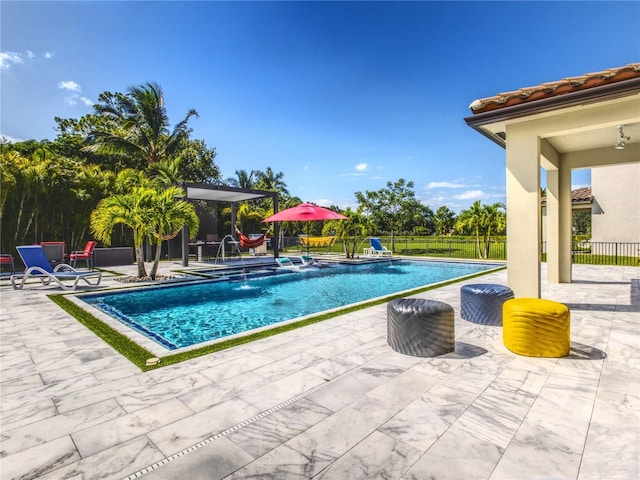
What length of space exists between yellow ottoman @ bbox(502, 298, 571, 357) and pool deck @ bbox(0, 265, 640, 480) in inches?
5.7

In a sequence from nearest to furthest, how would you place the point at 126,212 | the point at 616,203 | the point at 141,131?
the point at 126,212
the point at 616,203
the point at 141,131

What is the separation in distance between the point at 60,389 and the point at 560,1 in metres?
13.8

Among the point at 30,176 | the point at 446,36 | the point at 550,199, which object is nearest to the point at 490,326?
the point at 550,199

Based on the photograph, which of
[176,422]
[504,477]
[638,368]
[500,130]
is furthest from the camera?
[500,130]

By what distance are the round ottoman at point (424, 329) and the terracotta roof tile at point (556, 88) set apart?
157 inches

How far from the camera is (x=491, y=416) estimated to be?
2.84 meters

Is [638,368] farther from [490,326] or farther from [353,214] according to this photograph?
[353,214]

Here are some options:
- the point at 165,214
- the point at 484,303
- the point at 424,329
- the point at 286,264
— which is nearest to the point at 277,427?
the point at 424,329

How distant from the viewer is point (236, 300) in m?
8.89

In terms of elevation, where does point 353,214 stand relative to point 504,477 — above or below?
above

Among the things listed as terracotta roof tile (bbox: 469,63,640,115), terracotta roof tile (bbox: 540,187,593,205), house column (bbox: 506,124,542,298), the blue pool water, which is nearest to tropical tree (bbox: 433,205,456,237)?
terracotta roof tile (bbox: 540,187,593,205)

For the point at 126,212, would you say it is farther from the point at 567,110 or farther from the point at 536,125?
the point at 567,110

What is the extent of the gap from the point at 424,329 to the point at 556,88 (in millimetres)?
4476

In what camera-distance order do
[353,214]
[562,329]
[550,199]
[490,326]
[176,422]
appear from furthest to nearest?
[353,214] → [550,199] → [490,326] → [562,329] → [176,422]
